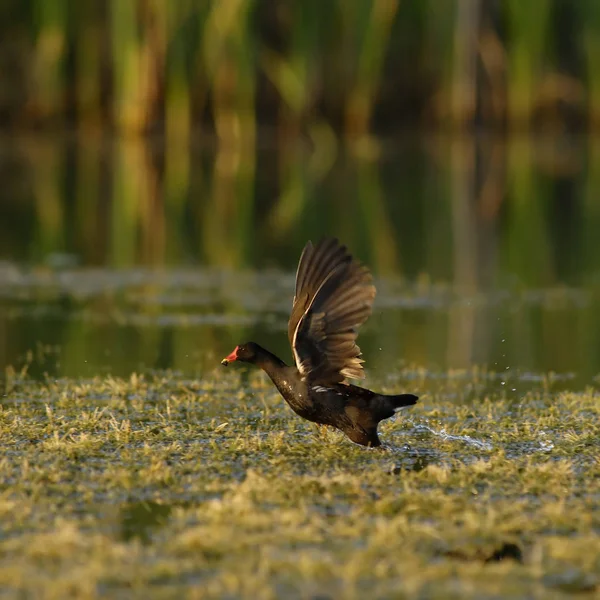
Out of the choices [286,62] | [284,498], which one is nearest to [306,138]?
[286,62]

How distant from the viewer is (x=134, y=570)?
4.07 m

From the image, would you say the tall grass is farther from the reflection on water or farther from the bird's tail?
the bird's tail

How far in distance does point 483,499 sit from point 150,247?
29.8 ft

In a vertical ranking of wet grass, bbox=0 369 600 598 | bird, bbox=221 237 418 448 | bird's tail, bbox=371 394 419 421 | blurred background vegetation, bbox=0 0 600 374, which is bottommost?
wet grass, bbox=0 369 600 598

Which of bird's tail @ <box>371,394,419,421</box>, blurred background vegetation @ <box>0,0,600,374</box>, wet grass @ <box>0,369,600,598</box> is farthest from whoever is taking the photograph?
blurred background vegetation @ <box>0,0,600,374</box>

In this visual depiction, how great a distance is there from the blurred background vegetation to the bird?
447cm

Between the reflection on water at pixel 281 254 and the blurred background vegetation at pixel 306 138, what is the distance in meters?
0.07

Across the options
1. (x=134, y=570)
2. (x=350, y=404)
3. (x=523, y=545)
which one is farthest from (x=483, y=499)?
(x=134, y=570)

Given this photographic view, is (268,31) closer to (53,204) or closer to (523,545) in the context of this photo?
(53,204)

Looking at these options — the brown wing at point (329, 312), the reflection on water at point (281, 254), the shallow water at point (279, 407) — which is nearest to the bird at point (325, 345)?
the brown wing at point (329, 312)

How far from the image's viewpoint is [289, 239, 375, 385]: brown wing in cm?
602

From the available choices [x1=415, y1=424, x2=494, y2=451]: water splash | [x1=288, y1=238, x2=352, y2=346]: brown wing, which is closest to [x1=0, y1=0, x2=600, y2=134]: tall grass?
[x1=288, y1=238, x2=352, y2=346]: brown wing

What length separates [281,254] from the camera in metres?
13.1

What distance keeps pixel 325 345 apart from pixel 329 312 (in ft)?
0.48
